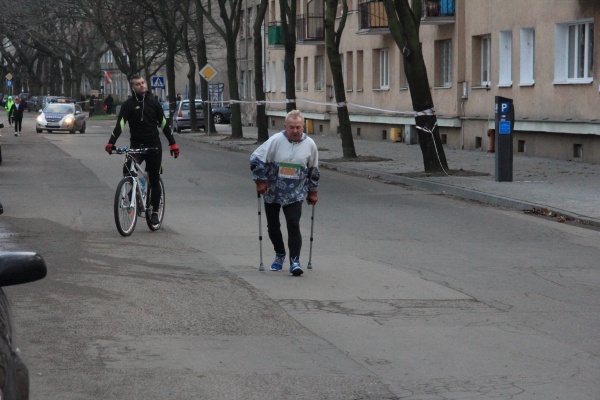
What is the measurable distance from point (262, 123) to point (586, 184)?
19456 mm

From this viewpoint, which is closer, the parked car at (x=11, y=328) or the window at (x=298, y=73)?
the parked car at (x=11, y=328)

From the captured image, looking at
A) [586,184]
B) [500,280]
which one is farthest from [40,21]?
[500,280]

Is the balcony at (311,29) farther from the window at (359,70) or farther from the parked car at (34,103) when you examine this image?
the parked car at (34,103)

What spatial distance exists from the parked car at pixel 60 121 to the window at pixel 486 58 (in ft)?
81.7

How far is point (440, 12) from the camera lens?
36.9 metres

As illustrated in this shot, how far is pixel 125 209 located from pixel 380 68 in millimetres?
32967

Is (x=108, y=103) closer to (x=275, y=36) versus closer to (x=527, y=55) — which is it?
(x=275, y=36)

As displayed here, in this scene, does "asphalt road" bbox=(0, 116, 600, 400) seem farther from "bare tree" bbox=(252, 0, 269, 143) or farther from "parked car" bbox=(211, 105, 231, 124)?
"parked car" bbox=(211, 105, 231, 124)

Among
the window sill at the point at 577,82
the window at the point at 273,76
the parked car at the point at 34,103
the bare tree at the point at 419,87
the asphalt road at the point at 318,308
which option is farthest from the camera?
the parked car at the point at 34,103

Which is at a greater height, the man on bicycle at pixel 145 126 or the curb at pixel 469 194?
the man on bicycle at pixel 145 126

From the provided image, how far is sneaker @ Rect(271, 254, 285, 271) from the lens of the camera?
11.2 metres

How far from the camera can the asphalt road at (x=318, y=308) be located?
661cm

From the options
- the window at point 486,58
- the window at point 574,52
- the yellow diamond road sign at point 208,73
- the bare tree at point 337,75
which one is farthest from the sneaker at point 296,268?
the yellow diamond road sign at point 208,73

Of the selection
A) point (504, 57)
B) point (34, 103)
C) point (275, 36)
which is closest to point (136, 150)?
point (504, 57)
